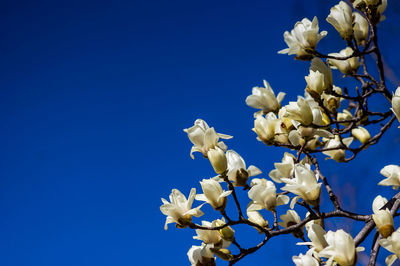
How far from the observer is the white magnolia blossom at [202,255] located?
0.76 meters

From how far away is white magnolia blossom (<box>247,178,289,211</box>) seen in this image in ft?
2.42

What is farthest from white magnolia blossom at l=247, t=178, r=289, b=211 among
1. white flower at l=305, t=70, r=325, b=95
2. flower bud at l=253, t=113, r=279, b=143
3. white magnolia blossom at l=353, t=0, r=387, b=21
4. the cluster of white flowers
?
white magnolia blossom at l=353, t=0, r=387, b=21

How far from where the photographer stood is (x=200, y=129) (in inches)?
30.7

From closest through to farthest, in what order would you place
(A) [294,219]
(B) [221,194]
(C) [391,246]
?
(C) [391,246] < (B) [221,194] < (A) [294,219]

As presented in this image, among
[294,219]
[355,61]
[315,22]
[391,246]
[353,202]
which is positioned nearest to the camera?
[391,246]

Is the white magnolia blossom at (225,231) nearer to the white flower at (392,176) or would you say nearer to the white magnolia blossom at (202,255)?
the white magnolia blossom at (202,255)

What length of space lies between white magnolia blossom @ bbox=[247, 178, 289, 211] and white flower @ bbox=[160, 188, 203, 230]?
99mm

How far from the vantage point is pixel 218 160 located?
0.73 meters

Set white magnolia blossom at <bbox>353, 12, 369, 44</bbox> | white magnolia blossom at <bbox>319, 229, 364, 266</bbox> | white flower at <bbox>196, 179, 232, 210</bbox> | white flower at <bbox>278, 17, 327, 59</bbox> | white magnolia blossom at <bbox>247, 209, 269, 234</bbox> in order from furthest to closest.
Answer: white magnolia blossom at <bbox>353, 12, 369, 44</bbox> → white flower at <bbox>278, 17, 327, 59</bbox> → white magnolia blossom at <bbox>247, 209, 269, 234</bbox> → white flower at <bbox>196, 179, 232, 210</bbox> → white magnolia blossom at <bbox>319, 229, 364, 266</bbox>

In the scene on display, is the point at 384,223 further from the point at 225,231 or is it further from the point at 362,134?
the point at 362,134

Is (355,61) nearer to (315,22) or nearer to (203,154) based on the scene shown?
(315,22)

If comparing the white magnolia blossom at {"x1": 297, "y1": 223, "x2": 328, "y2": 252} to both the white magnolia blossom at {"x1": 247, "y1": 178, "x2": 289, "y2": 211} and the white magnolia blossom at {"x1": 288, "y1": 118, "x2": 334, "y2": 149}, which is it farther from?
the white magnolia blossom at {"x1": 288, "y1": 118, "x2": 334, "y2": 149}

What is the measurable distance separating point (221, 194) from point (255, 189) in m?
0.06

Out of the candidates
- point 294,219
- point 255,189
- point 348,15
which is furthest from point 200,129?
point 348,15
